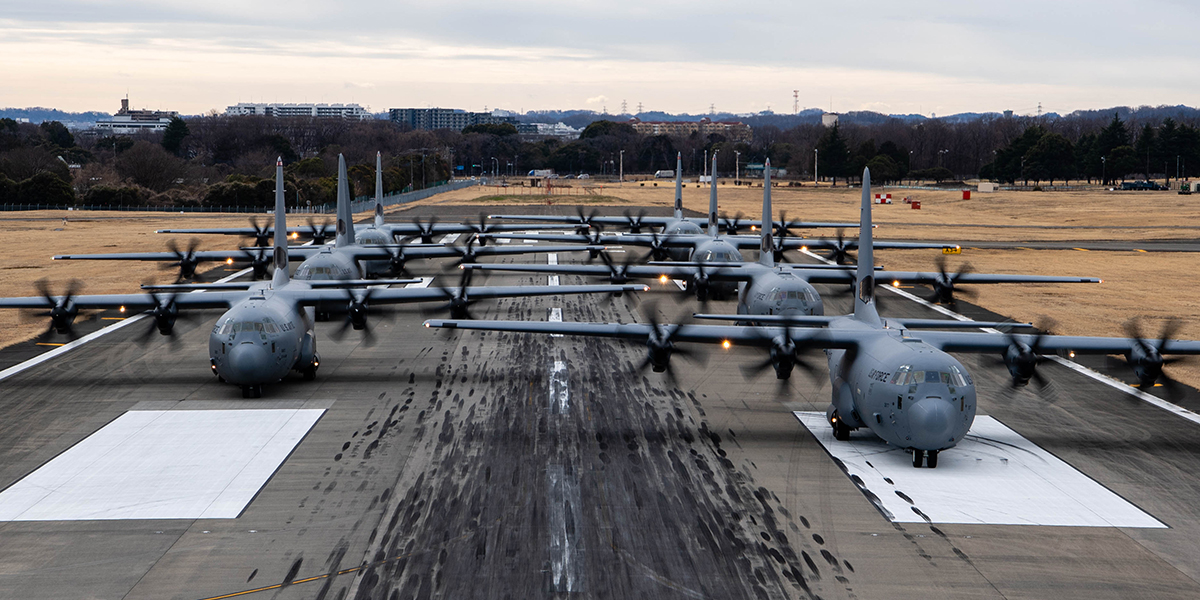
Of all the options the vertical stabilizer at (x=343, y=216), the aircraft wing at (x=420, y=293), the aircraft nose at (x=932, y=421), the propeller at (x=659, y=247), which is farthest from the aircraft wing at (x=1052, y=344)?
the propeller at (x=659, y=247)

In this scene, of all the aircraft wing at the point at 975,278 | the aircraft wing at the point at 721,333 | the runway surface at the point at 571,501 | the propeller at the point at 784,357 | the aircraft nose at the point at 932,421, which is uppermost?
the aircraft wing at the point at 975,278

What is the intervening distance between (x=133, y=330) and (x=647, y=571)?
116ft

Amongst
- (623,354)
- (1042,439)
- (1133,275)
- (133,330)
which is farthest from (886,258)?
(133,330)

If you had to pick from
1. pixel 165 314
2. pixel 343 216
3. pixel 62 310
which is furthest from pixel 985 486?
pixel 343 216

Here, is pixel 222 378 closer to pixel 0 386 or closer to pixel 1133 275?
pixel 0 386

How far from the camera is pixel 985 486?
24.2 m

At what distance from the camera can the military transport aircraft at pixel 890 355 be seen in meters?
24.2

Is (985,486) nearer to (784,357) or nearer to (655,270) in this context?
(784,357)

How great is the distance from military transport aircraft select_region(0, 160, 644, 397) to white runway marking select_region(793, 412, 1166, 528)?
34.7 ft

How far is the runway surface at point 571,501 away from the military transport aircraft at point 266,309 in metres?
1.65

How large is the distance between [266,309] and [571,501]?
14.4 metres

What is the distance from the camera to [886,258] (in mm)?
80375

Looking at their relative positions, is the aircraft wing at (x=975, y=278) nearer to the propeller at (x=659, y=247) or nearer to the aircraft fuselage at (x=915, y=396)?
the propeller at (x=659, y=247)

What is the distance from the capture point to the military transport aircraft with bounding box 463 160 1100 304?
37.6 meters
